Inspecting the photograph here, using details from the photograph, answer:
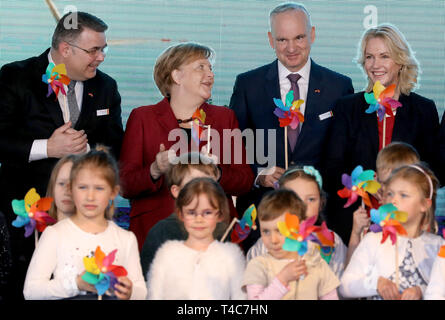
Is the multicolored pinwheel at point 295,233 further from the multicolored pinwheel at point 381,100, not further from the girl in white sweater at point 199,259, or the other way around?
the multicolored pinwheel at point 381,100

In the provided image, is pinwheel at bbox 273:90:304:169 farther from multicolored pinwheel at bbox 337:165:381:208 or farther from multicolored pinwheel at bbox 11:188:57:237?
multicolored pinwheel at bbox 11:188:57:237

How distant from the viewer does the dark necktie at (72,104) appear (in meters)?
4.82

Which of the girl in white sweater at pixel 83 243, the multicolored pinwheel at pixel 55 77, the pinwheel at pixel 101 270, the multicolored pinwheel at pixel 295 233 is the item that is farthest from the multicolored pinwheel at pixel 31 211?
the multicolored pinwheel at pixel 295 233

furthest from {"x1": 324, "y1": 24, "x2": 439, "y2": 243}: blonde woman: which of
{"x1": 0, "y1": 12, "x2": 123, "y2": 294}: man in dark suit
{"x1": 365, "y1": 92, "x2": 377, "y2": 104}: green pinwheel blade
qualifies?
{"x1": 0, "y1": 12, "x2": 123, "y2": 294}: man in dark suit

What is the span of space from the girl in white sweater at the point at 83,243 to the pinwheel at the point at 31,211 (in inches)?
5.1

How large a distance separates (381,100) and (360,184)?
0.61 meters

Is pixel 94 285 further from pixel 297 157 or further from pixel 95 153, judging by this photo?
pixel 297 157

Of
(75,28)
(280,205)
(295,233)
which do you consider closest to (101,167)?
(280,205)

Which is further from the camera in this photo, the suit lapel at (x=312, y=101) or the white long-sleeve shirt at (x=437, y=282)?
the suit lapel at (x=312, y=101)

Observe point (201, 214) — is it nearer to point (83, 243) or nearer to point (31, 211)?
point (83, 243)

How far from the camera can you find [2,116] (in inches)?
185

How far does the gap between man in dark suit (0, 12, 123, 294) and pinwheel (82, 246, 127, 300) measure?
1084mm

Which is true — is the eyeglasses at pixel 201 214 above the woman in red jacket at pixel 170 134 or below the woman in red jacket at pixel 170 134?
A: below

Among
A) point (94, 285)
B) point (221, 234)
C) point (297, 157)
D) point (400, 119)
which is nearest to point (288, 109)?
point (297, 157)
